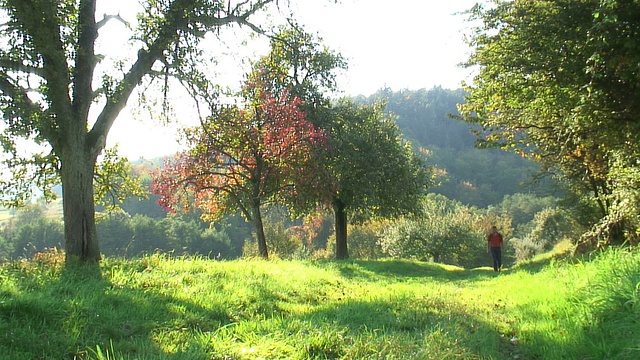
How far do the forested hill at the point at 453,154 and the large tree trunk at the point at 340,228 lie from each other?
75.8 meters

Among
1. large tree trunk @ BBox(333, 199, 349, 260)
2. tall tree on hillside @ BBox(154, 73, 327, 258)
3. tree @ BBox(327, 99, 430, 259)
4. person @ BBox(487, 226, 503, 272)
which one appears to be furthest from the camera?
large tree trunk @ BBox(333, 199, 349, 260)

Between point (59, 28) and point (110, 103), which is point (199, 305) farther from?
point (59, 28)

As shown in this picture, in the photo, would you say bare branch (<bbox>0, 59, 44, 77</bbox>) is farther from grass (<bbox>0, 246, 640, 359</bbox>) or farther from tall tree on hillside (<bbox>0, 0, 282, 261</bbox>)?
grass (<bbox>0, 246, 640, 359</bbox>)

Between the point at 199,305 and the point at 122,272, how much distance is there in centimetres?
238

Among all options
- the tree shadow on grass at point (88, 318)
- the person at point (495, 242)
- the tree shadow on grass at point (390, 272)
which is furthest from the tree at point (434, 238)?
the tree shadow on grass at point (88, 318)

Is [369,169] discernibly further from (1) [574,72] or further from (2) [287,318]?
(2) [287,318]

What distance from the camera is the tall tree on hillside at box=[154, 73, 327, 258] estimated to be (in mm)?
17109

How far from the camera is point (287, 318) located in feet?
18.0

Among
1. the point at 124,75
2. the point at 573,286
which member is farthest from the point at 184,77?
the point at 573,286

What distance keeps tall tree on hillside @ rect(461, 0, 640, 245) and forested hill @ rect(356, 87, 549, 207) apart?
86.3 m

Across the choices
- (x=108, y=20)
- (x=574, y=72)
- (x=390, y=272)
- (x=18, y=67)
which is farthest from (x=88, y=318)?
(x=390, y=272)

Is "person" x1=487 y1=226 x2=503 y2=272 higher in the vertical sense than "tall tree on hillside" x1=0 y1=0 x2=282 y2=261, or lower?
lower

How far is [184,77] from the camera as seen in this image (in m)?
9.89

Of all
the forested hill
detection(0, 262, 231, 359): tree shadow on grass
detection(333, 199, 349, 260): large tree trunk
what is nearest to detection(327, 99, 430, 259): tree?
detection(333, 199, 349, 260): large tree trunk
